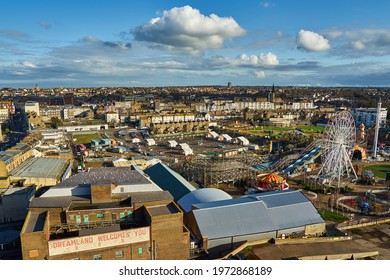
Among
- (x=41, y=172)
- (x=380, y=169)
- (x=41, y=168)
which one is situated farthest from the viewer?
(x=380, y=169)

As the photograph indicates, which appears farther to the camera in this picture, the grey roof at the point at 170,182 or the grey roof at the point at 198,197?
the grey roof at the point at 170,182

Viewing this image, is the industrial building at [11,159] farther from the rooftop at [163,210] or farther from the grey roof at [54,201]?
the rooftop at [163,210]

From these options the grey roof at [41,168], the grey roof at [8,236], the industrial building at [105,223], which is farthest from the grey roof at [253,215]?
the grey roof at [41,168]

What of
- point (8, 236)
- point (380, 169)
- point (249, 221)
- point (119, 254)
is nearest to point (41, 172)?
point (8, 236)

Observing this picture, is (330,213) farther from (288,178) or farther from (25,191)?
(25,191)

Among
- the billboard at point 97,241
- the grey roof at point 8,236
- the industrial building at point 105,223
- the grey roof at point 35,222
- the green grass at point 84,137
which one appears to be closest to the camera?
the billboard at point 97,241

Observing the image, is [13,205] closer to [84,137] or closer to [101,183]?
[101,183]
